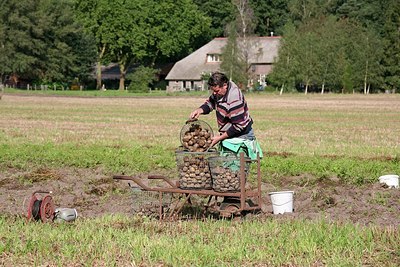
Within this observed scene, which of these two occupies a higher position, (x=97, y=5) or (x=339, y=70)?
(x=97, y=5)

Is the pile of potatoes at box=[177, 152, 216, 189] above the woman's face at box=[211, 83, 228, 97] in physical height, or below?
below

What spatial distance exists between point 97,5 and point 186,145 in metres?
95.3

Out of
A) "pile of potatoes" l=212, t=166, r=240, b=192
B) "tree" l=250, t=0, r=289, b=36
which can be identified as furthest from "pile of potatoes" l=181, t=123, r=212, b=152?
"tree" l=250, t=0, r=289, b=36

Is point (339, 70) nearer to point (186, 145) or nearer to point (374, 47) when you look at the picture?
point (374, 47)

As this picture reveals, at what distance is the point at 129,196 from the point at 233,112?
3318mm

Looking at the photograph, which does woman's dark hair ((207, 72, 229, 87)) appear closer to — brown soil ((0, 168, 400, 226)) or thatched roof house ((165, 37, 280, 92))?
brown soil ((0, 168, 400, 226))

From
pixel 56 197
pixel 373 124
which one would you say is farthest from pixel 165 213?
pixel 373 124

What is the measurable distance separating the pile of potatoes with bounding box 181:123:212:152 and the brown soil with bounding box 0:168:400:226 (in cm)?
135

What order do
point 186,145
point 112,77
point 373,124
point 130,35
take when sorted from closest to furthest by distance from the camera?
point 186,145, point 373,124, point 130,35, point 112,77

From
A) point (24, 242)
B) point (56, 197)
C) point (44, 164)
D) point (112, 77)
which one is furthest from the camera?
point (112, 77)

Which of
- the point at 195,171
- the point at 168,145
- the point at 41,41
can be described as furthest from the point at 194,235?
the point at 41,41

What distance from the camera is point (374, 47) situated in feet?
302

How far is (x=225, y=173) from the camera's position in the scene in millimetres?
10766

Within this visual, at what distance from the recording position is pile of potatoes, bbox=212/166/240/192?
10766 millimetres
